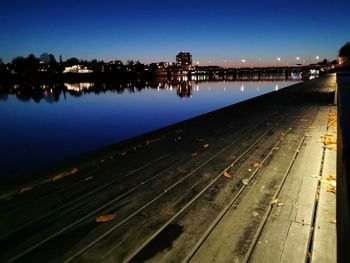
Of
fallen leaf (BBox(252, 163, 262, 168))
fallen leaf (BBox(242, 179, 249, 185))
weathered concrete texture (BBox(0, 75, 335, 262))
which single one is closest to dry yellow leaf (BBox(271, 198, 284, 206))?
weathered concrete texture (BBox(0, 75, 335, 262))

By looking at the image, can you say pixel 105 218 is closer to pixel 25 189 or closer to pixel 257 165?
pixel 25 189

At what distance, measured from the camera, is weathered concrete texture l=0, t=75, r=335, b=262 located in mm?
3090

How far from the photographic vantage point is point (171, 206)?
4078 millimetres

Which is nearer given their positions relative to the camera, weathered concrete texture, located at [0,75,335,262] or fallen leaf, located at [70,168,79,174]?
weathered concrete texture, located at [0,75,335,262]

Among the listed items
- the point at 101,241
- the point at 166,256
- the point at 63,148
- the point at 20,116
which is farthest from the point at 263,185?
the point at 20,116

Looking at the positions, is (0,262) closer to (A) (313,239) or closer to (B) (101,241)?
(B) (101,241)

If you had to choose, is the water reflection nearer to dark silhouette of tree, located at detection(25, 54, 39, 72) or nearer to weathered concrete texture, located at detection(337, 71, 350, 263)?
weathered concrete texture, located at detection(337, 71, 350, 263)

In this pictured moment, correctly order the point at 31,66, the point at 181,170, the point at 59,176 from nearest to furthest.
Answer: the point at 59,176 → the point at 181,170 → the point at 31,66

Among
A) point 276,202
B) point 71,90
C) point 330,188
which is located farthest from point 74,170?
point 71,90

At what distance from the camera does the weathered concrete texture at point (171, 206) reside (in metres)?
3.09

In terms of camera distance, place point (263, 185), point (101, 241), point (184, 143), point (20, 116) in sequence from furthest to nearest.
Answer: point (20, 116)
point (184, 143)
point (263, 185)
point (101, 241)

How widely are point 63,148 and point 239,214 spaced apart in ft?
44.8

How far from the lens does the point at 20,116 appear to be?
2903 cm

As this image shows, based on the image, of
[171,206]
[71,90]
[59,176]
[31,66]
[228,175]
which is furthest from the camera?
[31,66]
